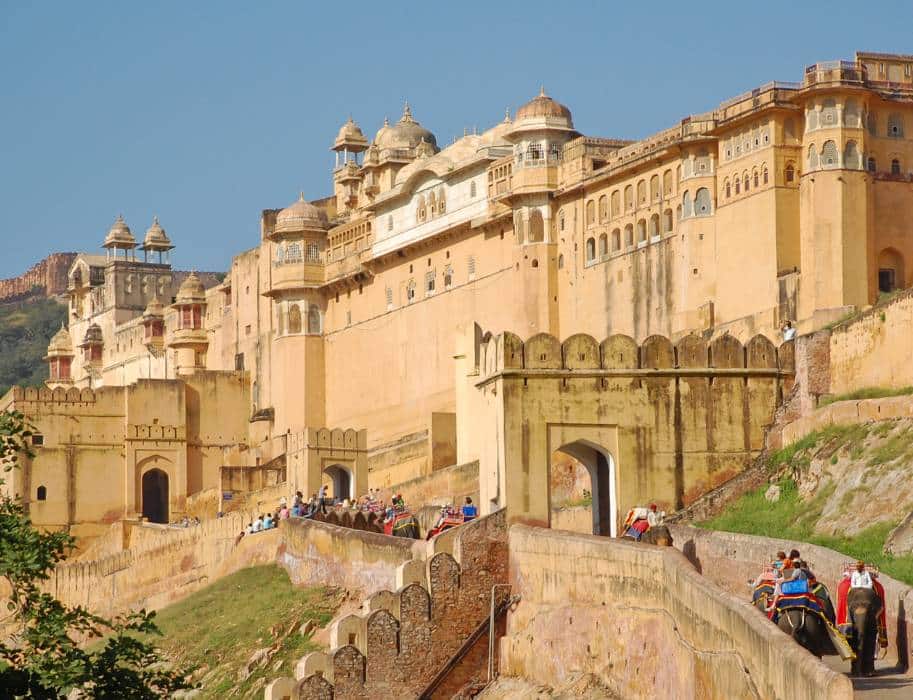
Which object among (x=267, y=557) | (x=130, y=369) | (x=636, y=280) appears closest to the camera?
(x=267, y=557)

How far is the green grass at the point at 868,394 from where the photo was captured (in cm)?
3341

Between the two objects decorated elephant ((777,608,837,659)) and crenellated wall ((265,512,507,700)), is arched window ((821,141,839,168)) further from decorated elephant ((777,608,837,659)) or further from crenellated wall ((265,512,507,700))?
decorated elephant ((777,608,837,659))

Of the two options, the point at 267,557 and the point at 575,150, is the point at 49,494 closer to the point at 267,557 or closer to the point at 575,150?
the point at 575,150

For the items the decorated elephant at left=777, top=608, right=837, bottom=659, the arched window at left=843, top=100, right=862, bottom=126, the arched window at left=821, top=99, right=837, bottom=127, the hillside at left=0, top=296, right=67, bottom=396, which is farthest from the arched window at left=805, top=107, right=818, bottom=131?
the hillside at left=0, top=296, right=67, bottom=396

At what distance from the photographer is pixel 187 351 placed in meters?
77.3

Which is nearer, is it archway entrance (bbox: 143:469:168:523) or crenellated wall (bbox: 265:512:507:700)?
crenellated wall (bbox: 265:512:507:700)

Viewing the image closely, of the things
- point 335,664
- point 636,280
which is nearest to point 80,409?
point 636,280

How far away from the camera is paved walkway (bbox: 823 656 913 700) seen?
16.4m

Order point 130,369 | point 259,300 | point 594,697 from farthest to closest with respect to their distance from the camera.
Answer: point 130,369, point 259,300, point 594,697

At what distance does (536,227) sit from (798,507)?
79.0 ft

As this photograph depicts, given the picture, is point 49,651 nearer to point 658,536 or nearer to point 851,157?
point 658,536

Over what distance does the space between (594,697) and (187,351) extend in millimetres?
55232

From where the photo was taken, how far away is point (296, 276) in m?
66.3

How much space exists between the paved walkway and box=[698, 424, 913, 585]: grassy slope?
25.4 ft
